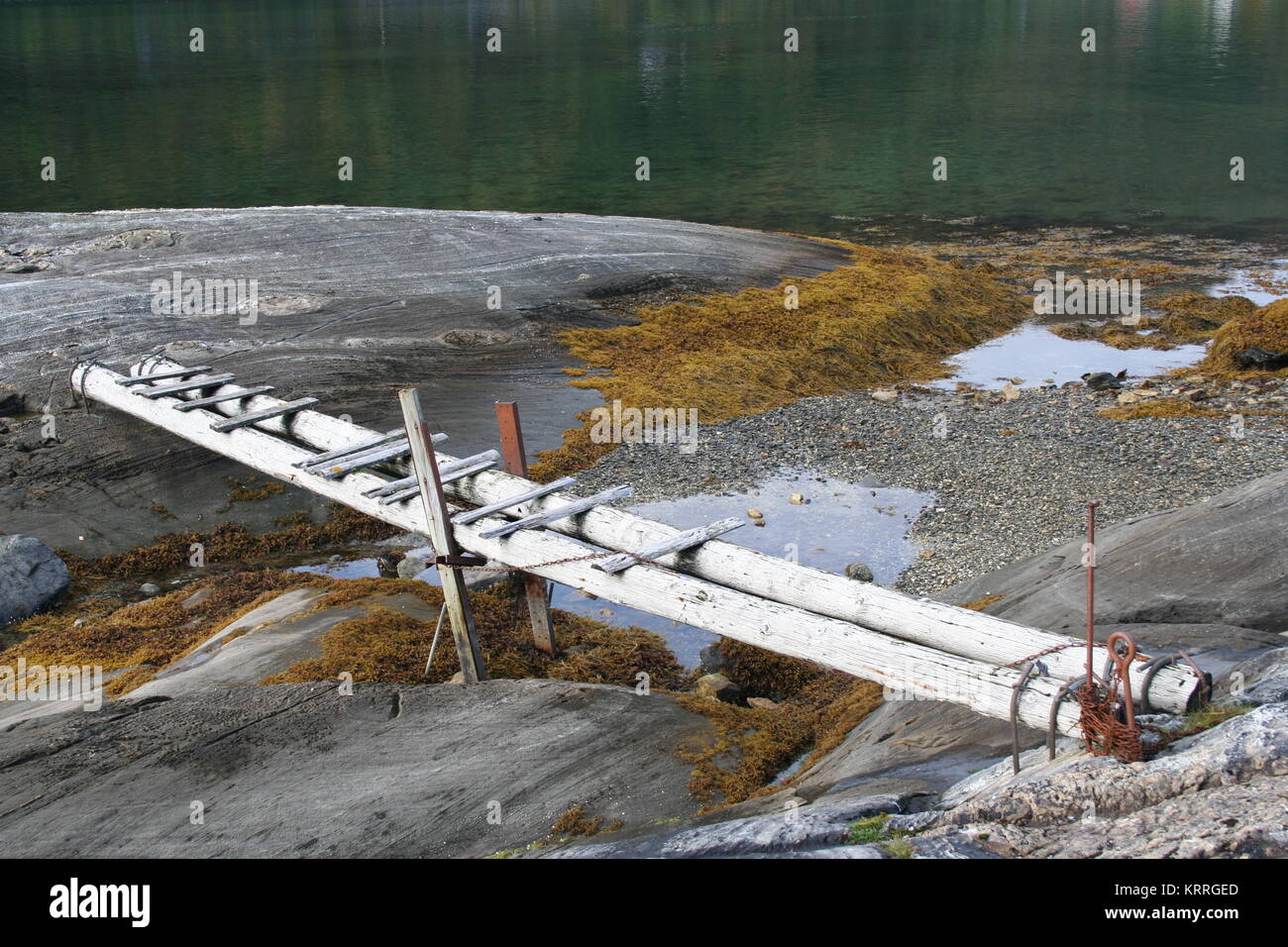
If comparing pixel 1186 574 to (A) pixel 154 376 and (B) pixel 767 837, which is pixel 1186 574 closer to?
(B) pixel 767 837

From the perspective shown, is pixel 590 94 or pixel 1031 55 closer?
pixel 590 94

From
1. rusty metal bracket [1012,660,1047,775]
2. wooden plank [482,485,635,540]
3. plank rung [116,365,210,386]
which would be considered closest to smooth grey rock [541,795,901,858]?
rusty metal bracket [1012,660,1047,775]

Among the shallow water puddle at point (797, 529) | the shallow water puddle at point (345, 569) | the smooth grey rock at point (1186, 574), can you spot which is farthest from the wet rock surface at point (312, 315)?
the smooth grey rock at point (1186, 574)

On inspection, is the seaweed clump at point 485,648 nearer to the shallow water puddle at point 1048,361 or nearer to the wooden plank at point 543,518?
the wooden plank at point 543,518
